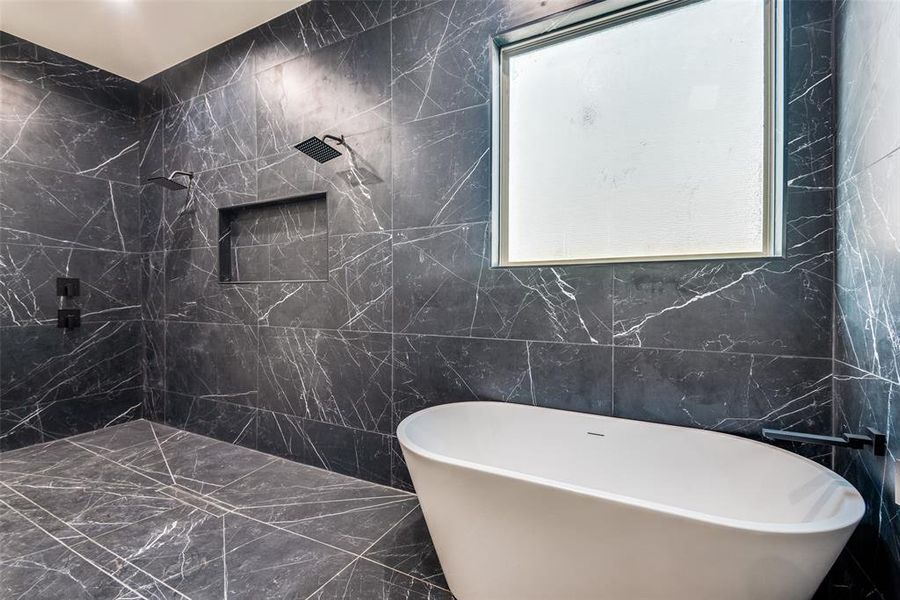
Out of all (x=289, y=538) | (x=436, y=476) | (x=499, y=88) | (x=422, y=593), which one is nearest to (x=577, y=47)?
(x=499, y=88)

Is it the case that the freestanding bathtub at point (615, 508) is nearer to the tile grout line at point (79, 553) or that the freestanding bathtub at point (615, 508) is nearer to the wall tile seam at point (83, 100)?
the tile grout line at point (79, 553)

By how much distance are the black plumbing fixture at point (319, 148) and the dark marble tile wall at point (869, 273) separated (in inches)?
80.0

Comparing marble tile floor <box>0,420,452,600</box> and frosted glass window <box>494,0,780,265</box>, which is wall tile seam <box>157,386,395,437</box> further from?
frosted glass window <box>494,0,780,265</box>

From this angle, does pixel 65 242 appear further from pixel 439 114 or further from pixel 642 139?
pixel 642 139

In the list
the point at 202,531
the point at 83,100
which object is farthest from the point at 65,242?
the point at 202,531

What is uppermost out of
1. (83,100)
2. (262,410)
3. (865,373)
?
(83,100)

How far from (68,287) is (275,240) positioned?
1554mm

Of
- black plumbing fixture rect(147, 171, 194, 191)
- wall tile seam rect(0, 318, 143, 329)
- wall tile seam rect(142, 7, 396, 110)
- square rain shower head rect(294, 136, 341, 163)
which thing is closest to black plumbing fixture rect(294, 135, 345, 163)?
square rain shower head rect(294, 136, 341, 163)

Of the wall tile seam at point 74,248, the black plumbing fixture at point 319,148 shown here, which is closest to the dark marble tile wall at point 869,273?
the black plumbing fixture at point 319,148

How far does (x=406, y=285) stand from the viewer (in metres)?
2.06

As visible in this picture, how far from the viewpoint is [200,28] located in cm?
253

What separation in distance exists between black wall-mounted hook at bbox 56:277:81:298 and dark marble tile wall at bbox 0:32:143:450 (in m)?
0.04

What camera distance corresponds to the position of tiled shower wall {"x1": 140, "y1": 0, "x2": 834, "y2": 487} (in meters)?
1.40

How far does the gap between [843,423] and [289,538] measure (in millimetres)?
2079
